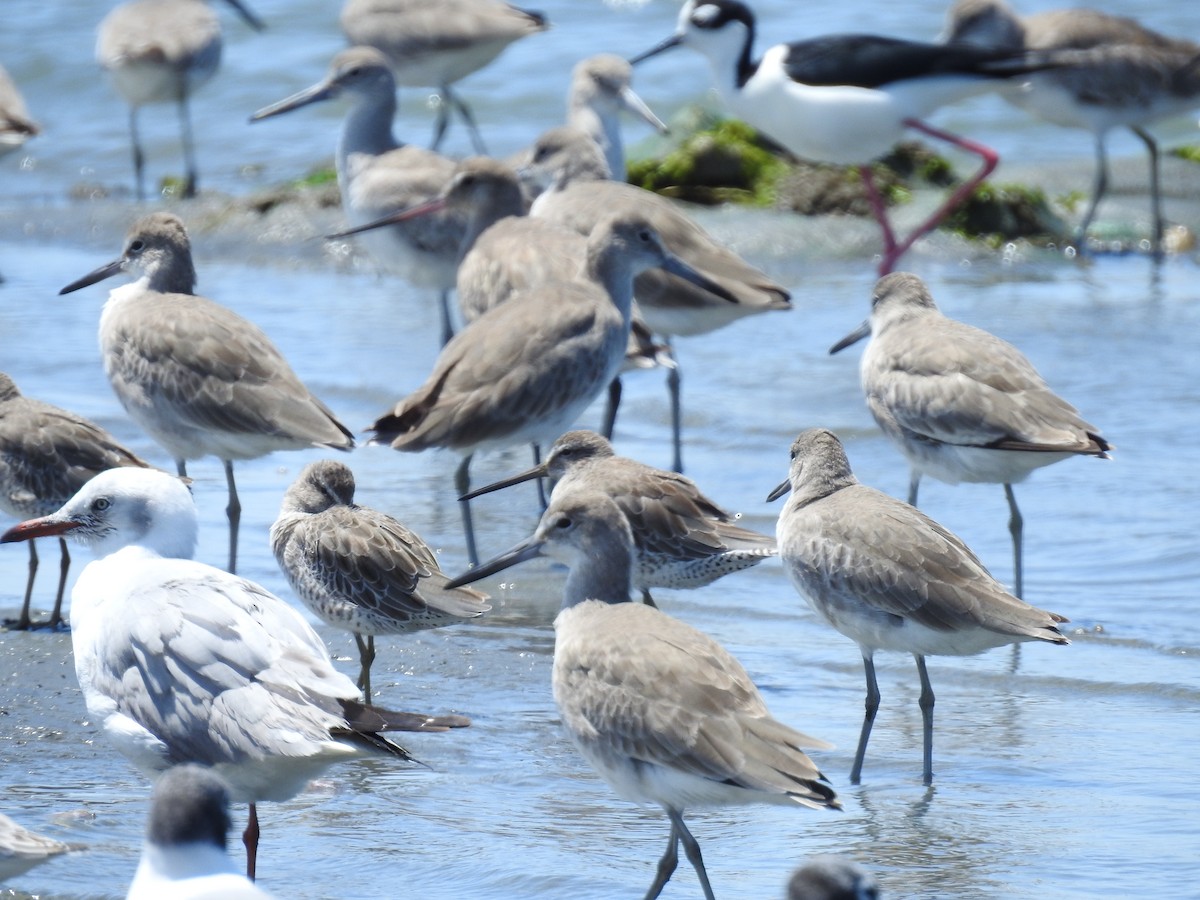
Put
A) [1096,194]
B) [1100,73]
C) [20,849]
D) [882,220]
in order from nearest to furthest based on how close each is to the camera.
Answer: [20,849] → [882,220] → [1096,194] → [1100,73]

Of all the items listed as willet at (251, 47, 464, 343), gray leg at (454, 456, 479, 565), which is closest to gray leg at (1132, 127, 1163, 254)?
willet at (251, 47, 464, 343)

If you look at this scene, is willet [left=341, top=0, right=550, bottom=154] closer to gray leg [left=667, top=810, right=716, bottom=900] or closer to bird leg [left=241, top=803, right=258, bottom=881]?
bird leg [left=241, top=803, right=258, bottom=881]

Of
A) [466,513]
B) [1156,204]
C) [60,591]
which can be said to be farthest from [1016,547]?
[1156,204]

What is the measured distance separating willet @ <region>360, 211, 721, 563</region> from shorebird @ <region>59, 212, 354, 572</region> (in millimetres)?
376

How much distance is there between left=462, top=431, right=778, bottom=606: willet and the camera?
23.2 ft

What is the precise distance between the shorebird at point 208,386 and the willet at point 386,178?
3174mm

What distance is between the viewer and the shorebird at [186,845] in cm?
377

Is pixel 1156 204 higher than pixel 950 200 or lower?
lower

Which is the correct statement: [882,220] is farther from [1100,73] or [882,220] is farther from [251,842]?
[251,842]

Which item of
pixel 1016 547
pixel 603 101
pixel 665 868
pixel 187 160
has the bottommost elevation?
pixel 187 160

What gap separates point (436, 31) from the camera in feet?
53.8

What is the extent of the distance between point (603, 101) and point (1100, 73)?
16.6 feet

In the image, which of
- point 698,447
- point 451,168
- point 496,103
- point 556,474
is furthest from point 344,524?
point 496,103

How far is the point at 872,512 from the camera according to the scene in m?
6.20
